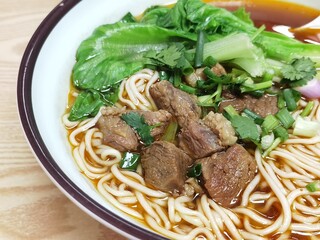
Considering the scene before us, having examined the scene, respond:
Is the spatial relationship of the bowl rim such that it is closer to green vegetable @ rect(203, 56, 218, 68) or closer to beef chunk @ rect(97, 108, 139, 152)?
beef chunk @ rect(97, 108, 139, 152)

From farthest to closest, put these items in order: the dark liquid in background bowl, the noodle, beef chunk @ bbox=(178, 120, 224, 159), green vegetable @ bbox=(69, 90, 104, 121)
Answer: the dark liquid in background bowl
green vegetable @ bbox=(69, 90, 104, 121)
beef chunk @ bbox=(178, 120, 224, 159)
the noodle

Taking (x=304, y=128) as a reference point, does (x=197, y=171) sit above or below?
below

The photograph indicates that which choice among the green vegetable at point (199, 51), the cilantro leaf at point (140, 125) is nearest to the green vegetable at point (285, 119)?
the green vegetable at point (199, 51)

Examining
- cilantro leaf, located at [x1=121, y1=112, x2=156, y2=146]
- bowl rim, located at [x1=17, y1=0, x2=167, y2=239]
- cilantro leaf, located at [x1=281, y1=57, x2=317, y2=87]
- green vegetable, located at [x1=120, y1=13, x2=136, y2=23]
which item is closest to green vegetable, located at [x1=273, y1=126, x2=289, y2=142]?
cilantro leaf, located at [x1=281, y1=57, x2=317, y2=87]

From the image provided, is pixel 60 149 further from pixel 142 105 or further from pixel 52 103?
pixel 142 105

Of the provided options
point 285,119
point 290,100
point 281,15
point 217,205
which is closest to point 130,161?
point 217,205

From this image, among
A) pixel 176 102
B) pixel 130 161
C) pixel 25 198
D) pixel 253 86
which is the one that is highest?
pixel 253 86

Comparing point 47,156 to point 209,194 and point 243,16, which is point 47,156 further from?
point 243,16

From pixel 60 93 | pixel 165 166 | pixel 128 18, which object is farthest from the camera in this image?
pixel 128 18
